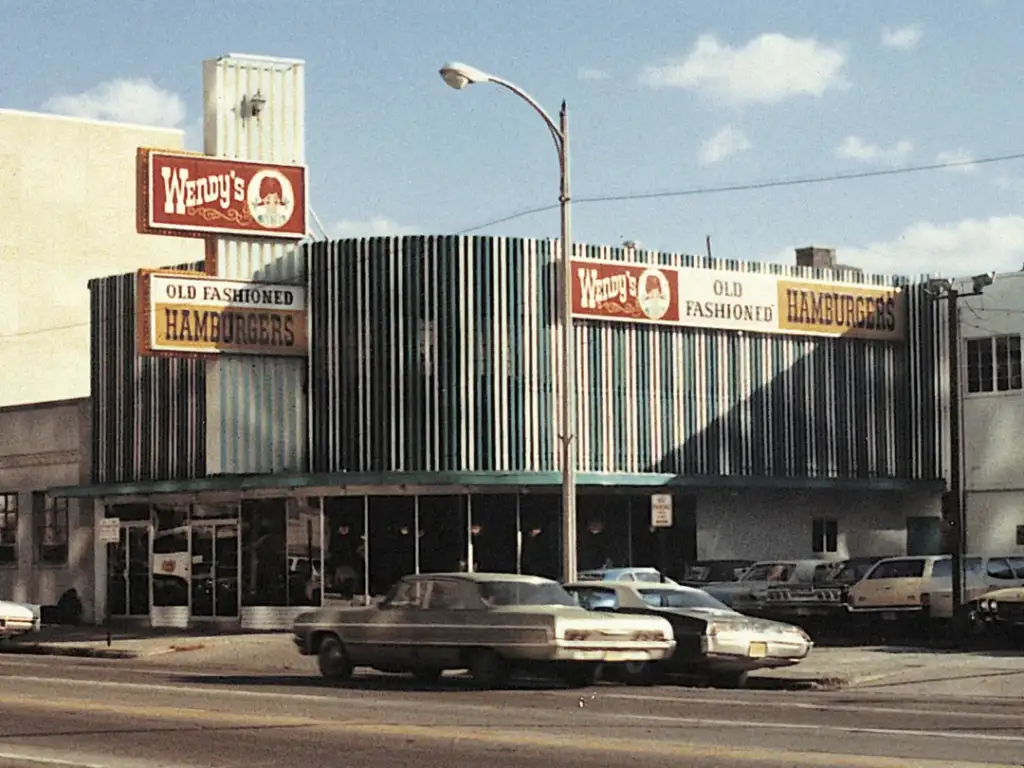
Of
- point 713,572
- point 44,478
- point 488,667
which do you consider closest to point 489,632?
point 488,667

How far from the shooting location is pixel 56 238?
62719mm

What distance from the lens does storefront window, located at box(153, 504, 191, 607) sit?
45.5 m

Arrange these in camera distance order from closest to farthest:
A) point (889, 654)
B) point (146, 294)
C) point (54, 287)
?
point (889, 654) → point (146, 294) → point (54, 287)

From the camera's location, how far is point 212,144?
4241 cm

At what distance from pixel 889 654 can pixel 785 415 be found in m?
15.7

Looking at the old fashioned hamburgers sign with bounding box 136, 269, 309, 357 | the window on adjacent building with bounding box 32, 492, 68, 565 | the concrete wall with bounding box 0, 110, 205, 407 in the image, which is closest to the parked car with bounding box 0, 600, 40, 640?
the old fashioned hamburgers sign with bounding box 136, 269, 309, 357

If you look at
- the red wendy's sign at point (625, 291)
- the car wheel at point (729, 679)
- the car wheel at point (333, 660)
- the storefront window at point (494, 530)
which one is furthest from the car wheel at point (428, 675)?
the red wendy's sign at point (625, 291)

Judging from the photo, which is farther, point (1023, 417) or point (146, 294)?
point (1023, 417)

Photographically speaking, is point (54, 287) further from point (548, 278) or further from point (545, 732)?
point (545, 732)

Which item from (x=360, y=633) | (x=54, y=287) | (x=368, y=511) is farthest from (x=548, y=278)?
(x=54, y=287)

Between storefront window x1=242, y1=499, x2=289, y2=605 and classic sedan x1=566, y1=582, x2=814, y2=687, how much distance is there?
56.1 ft

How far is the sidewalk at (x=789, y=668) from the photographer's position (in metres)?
26.3

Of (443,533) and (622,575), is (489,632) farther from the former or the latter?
(443,533)

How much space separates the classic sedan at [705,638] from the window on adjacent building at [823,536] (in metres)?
20.5
